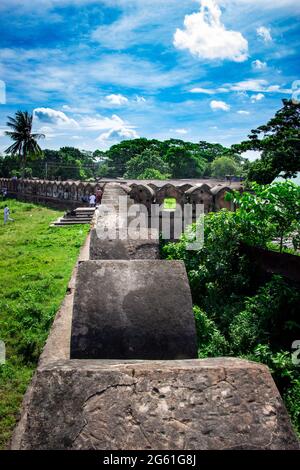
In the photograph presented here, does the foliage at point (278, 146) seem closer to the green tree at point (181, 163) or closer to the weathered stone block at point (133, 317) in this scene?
the weathered stone block at point (133, 317)

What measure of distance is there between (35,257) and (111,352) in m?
8.62

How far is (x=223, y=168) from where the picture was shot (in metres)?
76.2

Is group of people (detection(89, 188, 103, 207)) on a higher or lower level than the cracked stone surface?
higher

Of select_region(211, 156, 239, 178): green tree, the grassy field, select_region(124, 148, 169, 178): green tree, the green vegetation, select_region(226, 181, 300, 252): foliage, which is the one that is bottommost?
the grassy field

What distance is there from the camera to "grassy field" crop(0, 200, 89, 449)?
13.4 ft

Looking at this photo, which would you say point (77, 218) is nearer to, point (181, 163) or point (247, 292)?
point (247, 292)

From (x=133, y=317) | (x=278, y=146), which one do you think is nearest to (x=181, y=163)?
(x=278, y=146)

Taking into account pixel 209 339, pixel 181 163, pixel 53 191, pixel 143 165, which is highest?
pixel 181 163

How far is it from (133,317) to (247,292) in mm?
3263

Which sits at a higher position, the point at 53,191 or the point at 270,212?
the point at 53,191

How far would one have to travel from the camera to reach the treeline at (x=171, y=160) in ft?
62.5

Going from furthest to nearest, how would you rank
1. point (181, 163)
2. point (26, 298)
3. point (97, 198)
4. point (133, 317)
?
point (181, 163) → point (97, 198) → point (26, 298) → point (133, 317)

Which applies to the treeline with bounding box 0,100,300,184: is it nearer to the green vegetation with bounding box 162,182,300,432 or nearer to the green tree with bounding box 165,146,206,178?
the green tree with bounding box 165,146,206,178

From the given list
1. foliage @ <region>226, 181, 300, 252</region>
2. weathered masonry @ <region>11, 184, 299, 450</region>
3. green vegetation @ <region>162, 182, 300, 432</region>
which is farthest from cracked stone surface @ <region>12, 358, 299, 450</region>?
foliage @ <region>226, 181, 300, 252</region>
